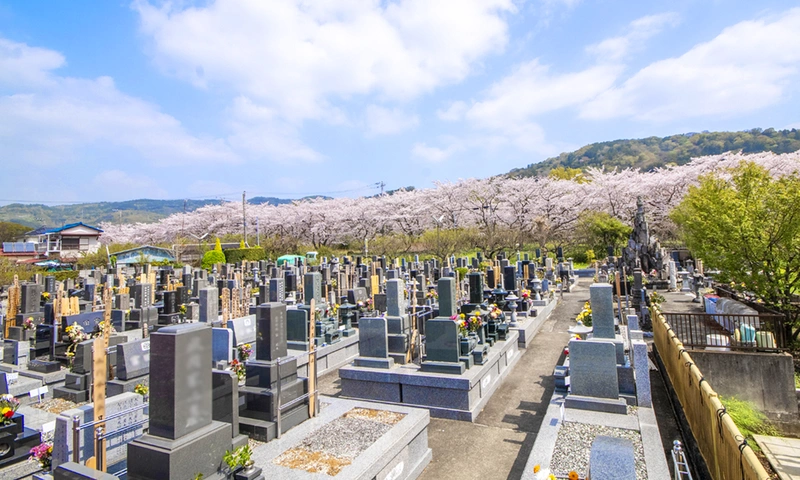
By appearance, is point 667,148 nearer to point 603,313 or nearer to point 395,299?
point 603,313

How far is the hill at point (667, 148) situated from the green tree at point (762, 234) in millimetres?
68632

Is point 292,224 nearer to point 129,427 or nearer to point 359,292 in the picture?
point 359,292

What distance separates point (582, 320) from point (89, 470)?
9.68 m

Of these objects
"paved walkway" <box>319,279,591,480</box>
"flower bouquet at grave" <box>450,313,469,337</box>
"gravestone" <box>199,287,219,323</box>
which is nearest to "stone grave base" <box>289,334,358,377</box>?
"paved walkway" <box>319,279,591,480</box>

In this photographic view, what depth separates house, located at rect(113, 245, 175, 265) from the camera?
3628 cm

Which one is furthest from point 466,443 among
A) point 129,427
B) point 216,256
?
point 216,256

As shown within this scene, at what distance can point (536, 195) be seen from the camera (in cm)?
3919

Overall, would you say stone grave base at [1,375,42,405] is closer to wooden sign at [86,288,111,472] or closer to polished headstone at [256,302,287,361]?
wooden sign at [86,288,111,472]

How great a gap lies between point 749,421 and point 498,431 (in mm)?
4872

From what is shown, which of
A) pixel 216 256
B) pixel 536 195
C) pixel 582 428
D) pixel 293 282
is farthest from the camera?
pixel 536 195

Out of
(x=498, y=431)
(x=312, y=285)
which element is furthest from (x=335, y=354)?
(x=498, y=431)

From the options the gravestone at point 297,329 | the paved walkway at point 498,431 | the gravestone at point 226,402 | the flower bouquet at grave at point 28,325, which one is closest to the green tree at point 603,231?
the paved walkway at point 498,431

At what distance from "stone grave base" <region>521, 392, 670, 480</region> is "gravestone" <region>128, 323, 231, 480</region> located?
3532mm

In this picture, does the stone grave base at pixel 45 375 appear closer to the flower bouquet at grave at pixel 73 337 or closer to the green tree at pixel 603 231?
Result: the flower bouquet at grave at pixel 73 337
